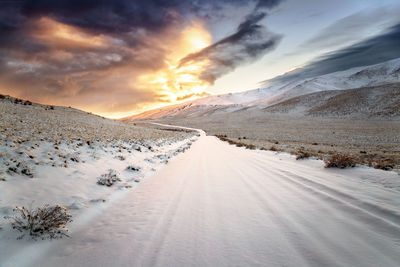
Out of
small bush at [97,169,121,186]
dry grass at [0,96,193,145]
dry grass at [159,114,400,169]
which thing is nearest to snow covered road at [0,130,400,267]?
small bush at [97,169,121,186]

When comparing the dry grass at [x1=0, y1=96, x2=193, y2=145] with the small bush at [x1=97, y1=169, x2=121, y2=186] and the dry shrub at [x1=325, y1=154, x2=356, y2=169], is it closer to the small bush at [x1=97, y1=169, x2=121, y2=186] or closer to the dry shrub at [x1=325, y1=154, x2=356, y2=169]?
the small bush at [x1=97, y1=169, x2=121, y2=186]

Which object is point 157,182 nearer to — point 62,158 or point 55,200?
point 55,200

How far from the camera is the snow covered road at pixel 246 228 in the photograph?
7.80 ft

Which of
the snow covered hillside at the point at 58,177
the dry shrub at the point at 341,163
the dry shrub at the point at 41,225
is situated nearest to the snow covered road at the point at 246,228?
the dry shrub at the point at 41,225

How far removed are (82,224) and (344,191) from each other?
18.6 feet

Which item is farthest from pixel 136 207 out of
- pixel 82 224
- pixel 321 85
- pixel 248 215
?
pixel 321 85

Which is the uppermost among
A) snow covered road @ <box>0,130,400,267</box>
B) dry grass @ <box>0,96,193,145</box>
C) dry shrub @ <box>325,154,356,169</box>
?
dry grass @ <box>0,96,193,145</box>

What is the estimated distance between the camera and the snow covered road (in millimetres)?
2379

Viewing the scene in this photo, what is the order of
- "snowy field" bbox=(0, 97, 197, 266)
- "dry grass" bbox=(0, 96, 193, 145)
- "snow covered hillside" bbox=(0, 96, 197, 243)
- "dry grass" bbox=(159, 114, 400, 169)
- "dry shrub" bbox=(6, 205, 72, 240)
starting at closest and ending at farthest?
"dry shrub" bbox=(6, 205, 72, 240), "snowy field" bbox=(0, 97, 197, 266), "snow covered hillside" bbox=(0, 96, 197, 243), "dry grass" bbox=(0, 96, 193, 145), "dry grass" bbox=(159, 114, 400, 169)

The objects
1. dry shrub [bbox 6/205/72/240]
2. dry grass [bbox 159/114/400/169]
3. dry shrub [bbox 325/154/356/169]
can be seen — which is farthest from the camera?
dry grass [bbox 159/114/400/169]

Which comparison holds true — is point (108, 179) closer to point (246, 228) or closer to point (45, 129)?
point (246, 228)

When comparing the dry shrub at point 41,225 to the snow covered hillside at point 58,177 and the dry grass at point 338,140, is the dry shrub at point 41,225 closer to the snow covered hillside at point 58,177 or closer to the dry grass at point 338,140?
the snow covered hillside at point 58,177

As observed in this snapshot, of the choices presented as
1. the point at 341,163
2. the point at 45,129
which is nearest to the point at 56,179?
the point at 45,129

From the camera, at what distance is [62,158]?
691 centimetres
